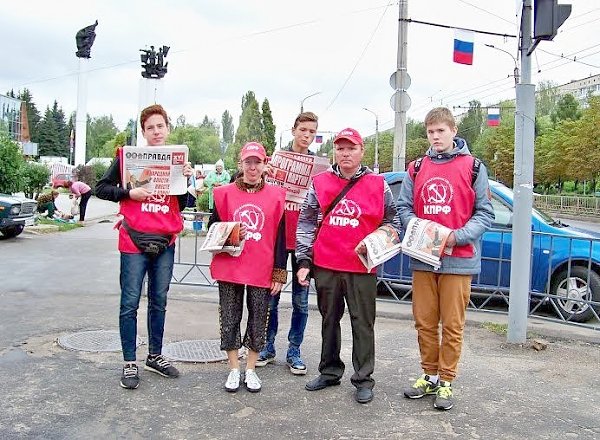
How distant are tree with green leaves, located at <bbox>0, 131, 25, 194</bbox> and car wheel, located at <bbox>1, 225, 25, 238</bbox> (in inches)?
158

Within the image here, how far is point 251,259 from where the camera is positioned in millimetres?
4480

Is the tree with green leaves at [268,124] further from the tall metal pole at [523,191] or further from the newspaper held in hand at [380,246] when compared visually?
the newspaper held in hand at [380,246]

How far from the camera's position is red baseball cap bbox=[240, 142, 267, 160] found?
4.46 meters

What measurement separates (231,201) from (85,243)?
1061cm

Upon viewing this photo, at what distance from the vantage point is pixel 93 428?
376 cm

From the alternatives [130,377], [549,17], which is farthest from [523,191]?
[130,377]

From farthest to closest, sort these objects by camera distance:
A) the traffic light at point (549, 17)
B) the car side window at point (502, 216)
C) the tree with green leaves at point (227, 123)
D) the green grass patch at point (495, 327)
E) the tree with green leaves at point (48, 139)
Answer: the tree with green leaves at point (227, 123), the tree with green leaves at point (48, 139), the car side window at point (502, 216), the green grass patch at point (495, 327), the traffic light at point (549, 17)

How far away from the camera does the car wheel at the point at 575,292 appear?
7.19m

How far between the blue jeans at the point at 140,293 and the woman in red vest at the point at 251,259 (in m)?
0.44

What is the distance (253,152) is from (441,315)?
5.81 ft

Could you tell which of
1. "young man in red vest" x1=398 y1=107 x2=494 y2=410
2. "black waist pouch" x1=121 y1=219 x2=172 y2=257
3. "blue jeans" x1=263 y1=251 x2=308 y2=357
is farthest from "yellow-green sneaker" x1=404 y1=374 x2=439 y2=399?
"black waist pouch" x1=121 y1=219 x2=172 y2=257

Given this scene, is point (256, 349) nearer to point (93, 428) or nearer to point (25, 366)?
point (93, 428)

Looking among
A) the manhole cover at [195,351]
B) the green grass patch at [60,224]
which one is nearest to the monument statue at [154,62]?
the green grass patch at [60,224]

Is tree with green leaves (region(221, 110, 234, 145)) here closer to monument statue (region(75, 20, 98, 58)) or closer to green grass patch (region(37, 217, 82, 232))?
monument statue (region(75, 20, 98, 58))
